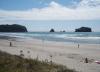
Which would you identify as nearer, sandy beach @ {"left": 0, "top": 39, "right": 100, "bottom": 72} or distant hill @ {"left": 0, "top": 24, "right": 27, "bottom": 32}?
sandy beach @ {"left": 0, "top": 39, "right": 100, "bottom": 72}

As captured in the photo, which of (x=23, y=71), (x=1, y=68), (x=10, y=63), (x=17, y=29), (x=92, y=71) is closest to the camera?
(x=23, y=71)

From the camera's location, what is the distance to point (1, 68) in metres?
9.46

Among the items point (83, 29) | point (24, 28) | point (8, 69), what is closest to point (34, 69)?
point (8, 69)

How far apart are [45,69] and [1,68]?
1.90 metres

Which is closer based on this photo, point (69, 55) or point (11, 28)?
point (69, 55)

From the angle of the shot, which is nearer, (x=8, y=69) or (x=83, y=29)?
(x=8, y=69)

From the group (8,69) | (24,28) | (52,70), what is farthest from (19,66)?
(24,28)

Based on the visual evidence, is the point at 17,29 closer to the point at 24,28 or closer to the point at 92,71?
the point at 24,28

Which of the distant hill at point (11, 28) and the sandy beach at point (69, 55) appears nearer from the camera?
the sandy beach at point (69, 55)

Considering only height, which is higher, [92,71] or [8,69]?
[8,69]

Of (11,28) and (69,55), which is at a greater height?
(11,28)

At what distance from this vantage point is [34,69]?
959 centimetres

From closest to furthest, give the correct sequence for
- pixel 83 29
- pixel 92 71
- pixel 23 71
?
1. pixel 23 71
2. pixel 92 71
3. pixel 83 29

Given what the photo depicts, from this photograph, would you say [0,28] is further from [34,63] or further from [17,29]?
[34,63]
